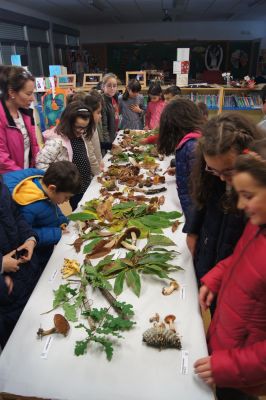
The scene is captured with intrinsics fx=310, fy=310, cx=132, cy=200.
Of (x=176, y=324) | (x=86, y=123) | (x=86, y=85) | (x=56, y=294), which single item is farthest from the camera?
(x=86, y=85)

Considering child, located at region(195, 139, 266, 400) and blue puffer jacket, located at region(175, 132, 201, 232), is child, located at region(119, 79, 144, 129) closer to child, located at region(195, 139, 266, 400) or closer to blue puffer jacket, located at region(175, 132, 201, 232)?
blue puffer jacket, located at region(175, 132, 201, 232)

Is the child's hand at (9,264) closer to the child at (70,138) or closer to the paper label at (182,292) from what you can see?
the paper label at (182,292)

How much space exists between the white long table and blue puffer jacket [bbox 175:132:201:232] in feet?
2.26

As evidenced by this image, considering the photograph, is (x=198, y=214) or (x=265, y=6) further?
(x=265, y=6)

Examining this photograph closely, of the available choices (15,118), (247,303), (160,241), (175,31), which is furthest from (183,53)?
(175,31)

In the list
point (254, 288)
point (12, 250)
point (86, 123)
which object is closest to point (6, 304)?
point (12, 250)

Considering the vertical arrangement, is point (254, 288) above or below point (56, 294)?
above

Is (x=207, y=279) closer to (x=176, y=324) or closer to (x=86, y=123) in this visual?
(x=176, y=324)

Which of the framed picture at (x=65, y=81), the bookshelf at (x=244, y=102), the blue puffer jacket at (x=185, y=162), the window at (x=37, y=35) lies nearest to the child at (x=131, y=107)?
the framed picture at (x=65, y=81)

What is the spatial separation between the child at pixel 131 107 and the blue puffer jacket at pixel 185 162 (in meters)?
2.91

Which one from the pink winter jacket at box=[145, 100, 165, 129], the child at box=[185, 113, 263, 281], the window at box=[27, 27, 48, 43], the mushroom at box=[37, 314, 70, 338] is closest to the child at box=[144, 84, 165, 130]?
the pink winter jacket at box=[145, 100, 165, 129]

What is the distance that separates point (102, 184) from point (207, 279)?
1492 millimetres

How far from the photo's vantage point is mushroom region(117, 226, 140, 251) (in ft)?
5.36

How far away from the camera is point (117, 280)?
1365mm
